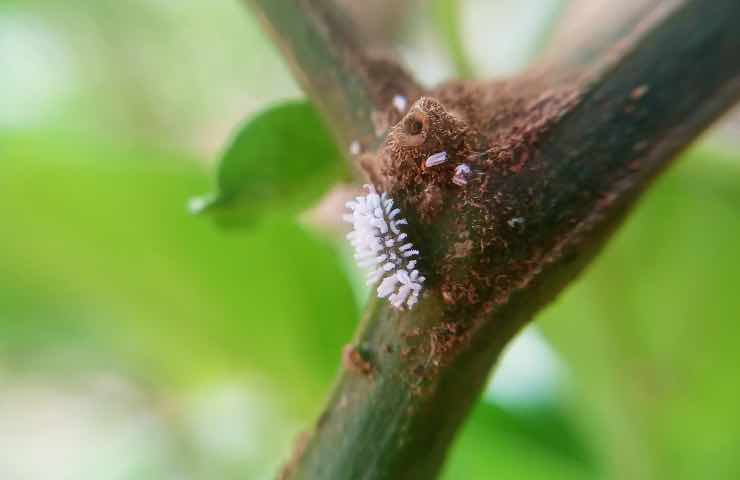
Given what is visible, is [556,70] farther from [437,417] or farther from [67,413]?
[67,413]

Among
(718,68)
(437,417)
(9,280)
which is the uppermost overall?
(9,280)

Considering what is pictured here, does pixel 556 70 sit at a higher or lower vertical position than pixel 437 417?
higher

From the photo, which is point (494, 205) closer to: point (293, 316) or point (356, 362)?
point (356, 362)

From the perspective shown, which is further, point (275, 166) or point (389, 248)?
point (275, 166)

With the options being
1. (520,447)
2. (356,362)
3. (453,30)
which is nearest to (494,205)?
(356,362)

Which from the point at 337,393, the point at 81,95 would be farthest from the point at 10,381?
the point at 337,393

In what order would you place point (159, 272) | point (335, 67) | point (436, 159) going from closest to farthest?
1. point (436, 159)
2. point (335, 67)
3. point (159, 272)

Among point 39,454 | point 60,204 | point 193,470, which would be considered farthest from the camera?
point 39,454

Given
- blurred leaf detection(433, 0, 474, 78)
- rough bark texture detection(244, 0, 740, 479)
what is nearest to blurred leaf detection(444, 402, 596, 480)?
blurred leaf detection(433, 0, 474, 78)
